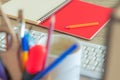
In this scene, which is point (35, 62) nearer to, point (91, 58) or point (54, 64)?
point (54, 64)

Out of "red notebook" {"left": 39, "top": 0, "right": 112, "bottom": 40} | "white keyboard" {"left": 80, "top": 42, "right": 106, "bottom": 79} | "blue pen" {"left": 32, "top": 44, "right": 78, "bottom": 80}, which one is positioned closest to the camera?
"blue pen" {"left": 32, "top": 44, "right": 78, "bottom": 80}

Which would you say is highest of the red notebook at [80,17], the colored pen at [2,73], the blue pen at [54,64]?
the red notebook at [80,17]

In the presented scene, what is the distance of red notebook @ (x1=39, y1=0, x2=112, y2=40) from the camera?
87 cm

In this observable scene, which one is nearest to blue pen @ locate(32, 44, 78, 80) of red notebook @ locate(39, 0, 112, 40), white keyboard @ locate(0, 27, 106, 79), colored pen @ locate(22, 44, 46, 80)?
colored pen @ locate(22, 44, 46, 80)

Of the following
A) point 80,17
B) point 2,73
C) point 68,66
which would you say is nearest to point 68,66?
point 68,66

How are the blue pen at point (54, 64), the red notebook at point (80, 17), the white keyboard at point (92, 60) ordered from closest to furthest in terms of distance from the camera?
the blue pen at point (54, 64) < the white keyboard at point (92, 60) < the red notebook at point (80, 17)

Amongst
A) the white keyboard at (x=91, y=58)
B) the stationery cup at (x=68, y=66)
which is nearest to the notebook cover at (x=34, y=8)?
the white keyboard at (x=91, y=58)

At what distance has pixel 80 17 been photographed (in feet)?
3.10

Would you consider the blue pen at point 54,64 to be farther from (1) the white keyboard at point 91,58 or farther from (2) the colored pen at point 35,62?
(1) the white keyboard at point 91,58

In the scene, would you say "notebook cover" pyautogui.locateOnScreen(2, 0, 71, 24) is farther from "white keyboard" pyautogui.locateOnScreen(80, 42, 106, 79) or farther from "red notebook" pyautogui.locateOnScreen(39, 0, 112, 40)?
"white keyboard" pyautogui.locateOnScreen(80, 42, 106, 79)

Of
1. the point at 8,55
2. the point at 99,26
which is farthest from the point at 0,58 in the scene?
the point at 99,26

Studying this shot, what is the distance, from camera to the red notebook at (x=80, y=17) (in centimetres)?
87

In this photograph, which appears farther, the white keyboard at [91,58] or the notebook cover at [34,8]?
the notebook cover at [34,8]

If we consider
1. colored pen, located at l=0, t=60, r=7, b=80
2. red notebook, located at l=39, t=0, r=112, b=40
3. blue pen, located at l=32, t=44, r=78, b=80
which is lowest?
colored pen, located at l=0, t=60, r=7, b=80
